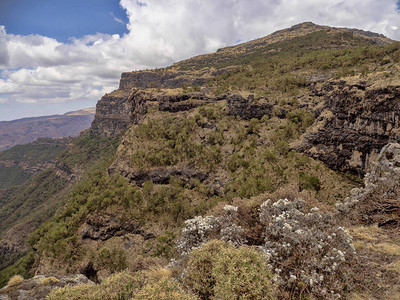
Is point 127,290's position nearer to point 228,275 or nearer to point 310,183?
point 228,275

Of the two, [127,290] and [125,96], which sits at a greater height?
[125,96]

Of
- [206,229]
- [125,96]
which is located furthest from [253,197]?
[125,96]

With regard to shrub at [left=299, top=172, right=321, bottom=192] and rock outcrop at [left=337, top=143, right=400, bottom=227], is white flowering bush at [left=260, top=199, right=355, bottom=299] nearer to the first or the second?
rock outcrop at [left=337, top=143, right=400, bottom=227]

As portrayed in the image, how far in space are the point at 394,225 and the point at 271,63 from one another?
7223 cm

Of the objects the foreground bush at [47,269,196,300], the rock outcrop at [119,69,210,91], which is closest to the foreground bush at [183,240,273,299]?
the foreground bush at [47,269,196,300]

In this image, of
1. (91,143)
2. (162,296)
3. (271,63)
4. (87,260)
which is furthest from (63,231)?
(91,143)

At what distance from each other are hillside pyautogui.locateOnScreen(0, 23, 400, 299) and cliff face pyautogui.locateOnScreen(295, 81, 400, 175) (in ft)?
0.46

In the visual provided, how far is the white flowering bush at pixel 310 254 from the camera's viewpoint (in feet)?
24.7

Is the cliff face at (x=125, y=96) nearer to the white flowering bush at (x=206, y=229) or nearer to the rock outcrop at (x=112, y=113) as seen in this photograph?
the rock outcrop at (x=112, y=113)

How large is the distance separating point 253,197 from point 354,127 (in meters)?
20.7

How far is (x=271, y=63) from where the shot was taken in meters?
71.5

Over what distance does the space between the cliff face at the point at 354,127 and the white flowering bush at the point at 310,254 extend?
19.6 meters

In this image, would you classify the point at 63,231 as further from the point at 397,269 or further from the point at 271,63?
the point at 271,63

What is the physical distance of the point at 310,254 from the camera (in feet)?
27.5
